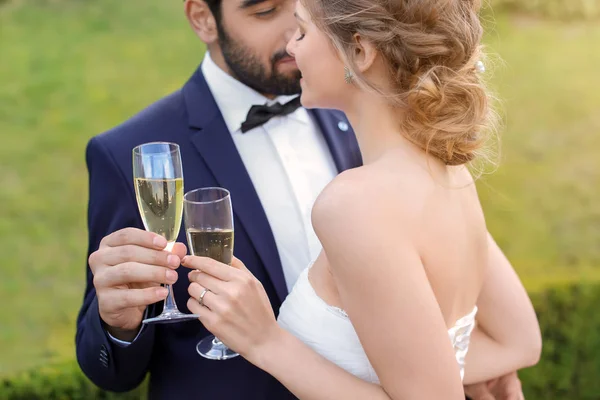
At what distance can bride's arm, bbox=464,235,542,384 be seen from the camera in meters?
3.20

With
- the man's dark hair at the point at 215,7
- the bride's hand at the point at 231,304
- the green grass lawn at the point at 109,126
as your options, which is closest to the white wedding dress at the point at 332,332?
the bride's hand at the point at 231,304

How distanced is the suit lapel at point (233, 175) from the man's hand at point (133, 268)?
1.80ft

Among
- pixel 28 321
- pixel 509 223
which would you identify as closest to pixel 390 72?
pixel 28 321

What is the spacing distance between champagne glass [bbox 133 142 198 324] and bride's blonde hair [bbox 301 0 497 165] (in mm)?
639

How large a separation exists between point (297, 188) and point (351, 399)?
1.15m

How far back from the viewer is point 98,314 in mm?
3012

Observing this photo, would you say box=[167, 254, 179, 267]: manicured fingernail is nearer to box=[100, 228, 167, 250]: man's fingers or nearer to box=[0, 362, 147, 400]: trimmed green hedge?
box=[100, 228, 167, 250]: man's fingers

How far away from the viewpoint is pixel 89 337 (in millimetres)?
3100

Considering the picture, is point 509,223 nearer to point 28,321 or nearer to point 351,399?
point 28,321

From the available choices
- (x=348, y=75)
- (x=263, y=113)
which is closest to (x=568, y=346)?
(x=263, y=113)

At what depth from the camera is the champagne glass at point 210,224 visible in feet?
8.77

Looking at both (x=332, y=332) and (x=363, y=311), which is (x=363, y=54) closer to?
(x=363, y=311)

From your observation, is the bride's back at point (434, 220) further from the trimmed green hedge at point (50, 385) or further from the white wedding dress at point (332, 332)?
the trimmed green hedge at point (50, 385)

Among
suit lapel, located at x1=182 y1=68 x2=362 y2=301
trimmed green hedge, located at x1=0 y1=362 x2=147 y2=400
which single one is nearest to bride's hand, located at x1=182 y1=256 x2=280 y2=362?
suit lapel, located at x1=182 y1=68 x2=362 y2=301
